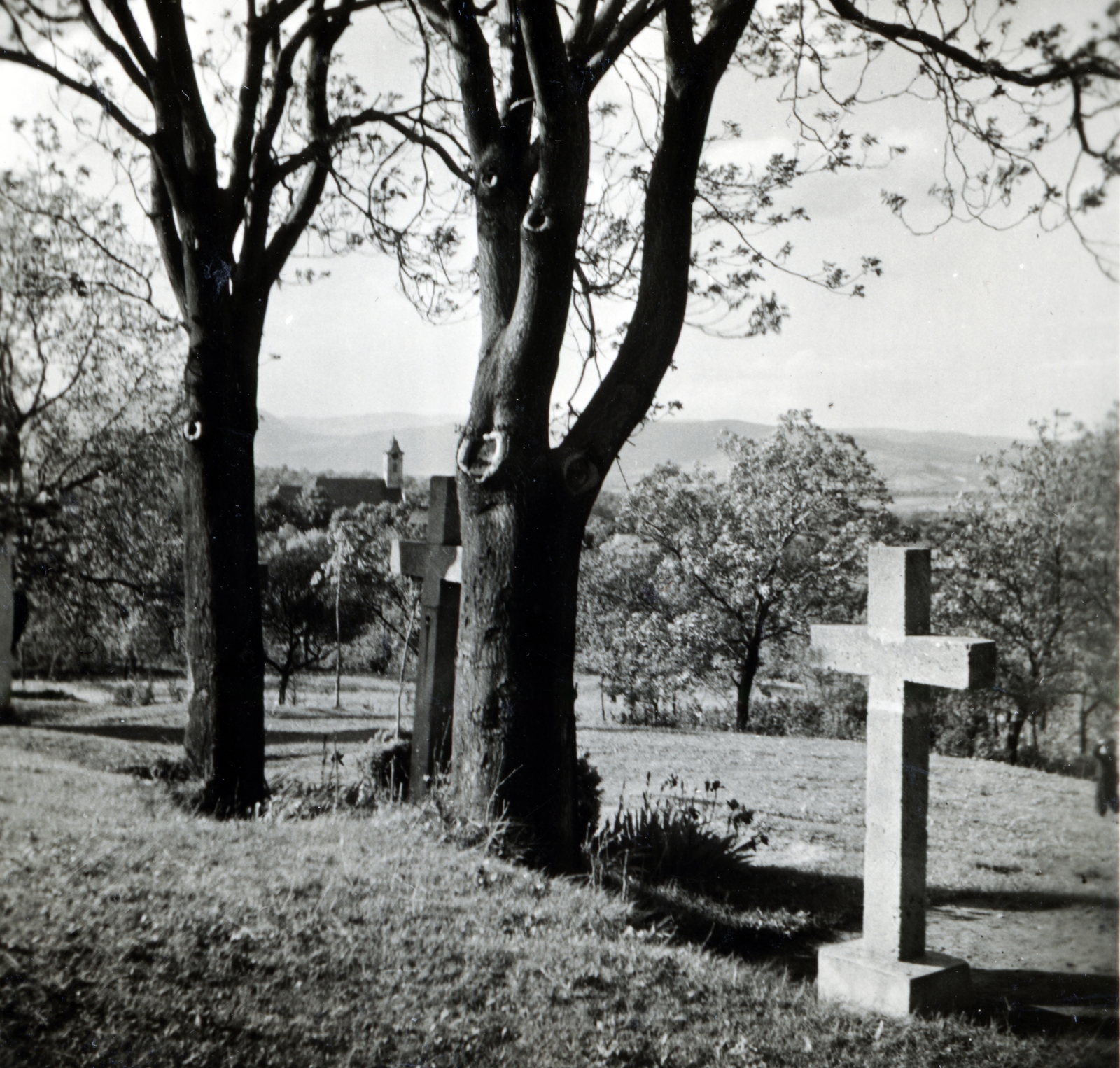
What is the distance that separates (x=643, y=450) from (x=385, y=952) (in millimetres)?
5505

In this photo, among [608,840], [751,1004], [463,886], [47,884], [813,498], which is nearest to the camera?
[47,884]

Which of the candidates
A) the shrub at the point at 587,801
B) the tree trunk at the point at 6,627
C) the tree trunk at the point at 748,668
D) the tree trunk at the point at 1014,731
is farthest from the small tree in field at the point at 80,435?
the tree trunk at the point at 748,668

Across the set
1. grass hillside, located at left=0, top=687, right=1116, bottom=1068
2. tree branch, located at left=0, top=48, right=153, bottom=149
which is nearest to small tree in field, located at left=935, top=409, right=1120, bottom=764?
grass hillside, located at left=0, top=687, right=1116, bottom=1068

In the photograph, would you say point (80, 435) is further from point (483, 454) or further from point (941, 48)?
point (941, 48)

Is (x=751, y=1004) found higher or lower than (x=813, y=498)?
lower

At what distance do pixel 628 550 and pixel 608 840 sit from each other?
48.2 ft

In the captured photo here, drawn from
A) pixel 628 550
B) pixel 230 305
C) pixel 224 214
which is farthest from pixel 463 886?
pixel 628 550

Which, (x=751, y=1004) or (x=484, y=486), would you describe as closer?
(x=751, y=1004)

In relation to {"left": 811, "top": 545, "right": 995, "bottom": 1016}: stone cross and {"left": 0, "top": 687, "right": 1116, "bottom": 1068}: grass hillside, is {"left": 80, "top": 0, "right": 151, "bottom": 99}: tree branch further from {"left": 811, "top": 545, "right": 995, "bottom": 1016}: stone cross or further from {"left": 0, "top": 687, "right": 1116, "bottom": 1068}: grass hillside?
{"left": 811, "top": 545, "right": 995, "bottom": 1016}: stone cross

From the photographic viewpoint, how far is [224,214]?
19.3ft

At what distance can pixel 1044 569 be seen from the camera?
8.41 metres

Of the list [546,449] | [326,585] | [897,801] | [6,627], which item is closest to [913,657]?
[897,801]

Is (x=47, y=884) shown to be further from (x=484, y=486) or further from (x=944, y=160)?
(x=944, y=160)

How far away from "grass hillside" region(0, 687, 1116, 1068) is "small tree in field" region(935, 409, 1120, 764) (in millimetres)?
717
